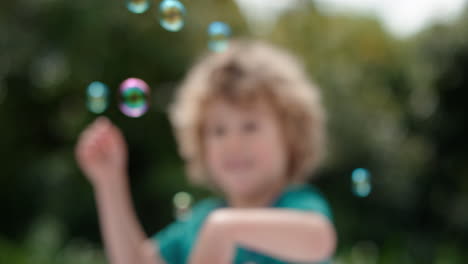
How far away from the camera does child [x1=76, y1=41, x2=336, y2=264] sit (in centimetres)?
133

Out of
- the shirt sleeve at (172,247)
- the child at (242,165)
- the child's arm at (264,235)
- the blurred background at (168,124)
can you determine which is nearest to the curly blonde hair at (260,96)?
the child at (242,165)

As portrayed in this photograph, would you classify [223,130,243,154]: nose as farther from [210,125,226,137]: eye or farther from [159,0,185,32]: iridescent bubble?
[159,0,185,32]: iridescent bubble

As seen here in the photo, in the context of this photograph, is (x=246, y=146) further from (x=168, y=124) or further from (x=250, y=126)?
(x=168, y=124)

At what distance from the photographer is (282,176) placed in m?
1.81

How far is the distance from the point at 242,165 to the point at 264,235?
383 millimetres

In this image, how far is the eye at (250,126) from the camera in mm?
1682

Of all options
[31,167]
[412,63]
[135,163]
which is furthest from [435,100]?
[31,167]

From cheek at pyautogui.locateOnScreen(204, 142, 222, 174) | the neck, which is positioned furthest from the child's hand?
the neck

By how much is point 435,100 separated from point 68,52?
3.81 m

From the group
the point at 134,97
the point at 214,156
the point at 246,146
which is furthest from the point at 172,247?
the point at 134,97

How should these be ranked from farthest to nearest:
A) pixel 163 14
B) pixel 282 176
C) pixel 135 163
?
1. pixel 135 163
2. pixel 163 14
3. pixel 282 176

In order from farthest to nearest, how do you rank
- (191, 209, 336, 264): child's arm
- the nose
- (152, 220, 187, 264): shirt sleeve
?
(152, 220, 187, 264): shirt sleeve < the nose < (191, 209, 336, 264): child's arm

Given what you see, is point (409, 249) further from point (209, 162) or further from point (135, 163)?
point (209, 162)

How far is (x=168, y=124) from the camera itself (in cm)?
543
